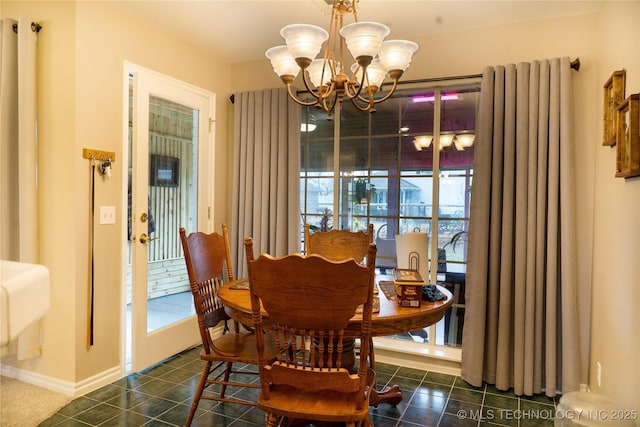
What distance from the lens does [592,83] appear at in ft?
8.45

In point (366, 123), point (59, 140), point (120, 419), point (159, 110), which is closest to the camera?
point (120, 419)

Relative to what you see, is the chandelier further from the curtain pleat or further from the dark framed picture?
the curtain pleat

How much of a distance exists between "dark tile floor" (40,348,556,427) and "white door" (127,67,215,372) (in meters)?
0.37

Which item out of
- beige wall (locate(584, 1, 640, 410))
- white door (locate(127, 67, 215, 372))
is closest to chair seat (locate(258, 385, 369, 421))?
beige wall (locate(584, 1, 640, 410))

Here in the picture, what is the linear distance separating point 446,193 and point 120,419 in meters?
2.65

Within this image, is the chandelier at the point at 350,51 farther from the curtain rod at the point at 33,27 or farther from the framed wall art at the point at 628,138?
the curtain rod at the point at 33,27

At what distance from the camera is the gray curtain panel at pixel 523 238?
253cm

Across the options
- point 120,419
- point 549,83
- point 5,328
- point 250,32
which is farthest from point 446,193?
point 5,328

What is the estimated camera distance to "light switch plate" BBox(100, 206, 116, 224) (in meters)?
2.61

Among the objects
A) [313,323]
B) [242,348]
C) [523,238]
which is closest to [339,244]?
[242,348]

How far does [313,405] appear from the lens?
4.95 ft

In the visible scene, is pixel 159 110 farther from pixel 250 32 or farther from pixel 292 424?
pixel 292 424

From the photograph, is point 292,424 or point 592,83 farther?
point 592,83

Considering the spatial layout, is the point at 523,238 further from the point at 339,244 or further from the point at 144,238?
the point at 144,238
